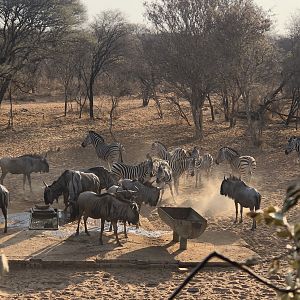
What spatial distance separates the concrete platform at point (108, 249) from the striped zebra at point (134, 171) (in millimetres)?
2924

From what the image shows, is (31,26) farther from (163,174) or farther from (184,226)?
(184,226)

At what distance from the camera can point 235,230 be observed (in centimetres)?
1127

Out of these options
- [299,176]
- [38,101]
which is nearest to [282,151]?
[299,176]

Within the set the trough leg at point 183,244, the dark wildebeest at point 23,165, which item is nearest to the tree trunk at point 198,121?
the dark wildebeest at point 23,165

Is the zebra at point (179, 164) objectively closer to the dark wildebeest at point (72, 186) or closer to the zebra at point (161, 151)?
the zebra at point (161, 151)

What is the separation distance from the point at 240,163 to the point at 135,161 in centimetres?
418

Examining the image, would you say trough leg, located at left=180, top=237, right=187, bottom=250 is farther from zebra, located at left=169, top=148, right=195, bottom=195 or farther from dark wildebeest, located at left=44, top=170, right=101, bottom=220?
zebra, located at left=169, top=148, right=195, bottom=195

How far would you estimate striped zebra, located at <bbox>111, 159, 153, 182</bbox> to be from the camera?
44.9 ft

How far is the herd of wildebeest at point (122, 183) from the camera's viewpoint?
9.78 m

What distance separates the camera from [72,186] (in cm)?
1134

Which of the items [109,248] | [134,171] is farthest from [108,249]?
[134,171]

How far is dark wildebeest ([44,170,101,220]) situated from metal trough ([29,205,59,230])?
346 millimetres

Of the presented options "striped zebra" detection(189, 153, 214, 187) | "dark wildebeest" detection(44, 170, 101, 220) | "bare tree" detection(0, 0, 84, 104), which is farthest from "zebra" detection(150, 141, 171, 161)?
"bare tree" detection(0, 0, 84, 104)

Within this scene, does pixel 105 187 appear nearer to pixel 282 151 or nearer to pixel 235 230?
pixel 235 230
